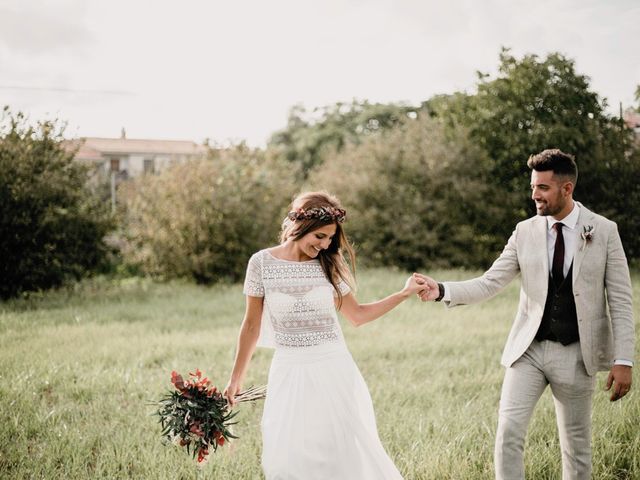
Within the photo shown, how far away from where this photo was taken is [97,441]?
5.22 metres

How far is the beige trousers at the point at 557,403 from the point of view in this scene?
12.1 feet

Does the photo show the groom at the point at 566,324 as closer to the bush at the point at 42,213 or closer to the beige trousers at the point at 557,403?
the beige trousers at the point at 557,403

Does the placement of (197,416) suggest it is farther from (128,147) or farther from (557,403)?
(128,147)

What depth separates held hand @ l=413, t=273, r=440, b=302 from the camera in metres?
4.52

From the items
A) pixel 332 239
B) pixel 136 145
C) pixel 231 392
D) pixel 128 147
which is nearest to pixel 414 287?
pixel 332 239

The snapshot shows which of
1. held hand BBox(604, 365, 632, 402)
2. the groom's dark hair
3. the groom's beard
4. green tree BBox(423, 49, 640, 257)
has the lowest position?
held hand BBox(604, 365, 632, 402)

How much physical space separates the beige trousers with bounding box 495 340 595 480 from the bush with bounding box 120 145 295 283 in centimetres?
1472

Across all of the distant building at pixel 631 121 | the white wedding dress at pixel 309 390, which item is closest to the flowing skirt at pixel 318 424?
the white wedding dress at pixel 309 390

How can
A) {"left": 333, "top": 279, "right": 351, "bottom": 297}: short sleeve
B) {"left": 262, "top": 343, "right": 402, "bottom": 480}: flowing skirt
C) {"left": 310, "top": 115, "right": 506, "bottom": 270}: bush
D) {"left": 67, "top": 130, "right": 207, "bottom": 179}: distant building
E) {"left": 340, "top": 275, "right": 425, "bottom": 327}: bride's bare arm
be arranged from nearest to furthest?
1. {"left": 262, "top": 343, "right": 402, "bottom": 480}: flowing skirt
2. {"left": 333, "top": 279, "right": 351, "bottom": 297}: short sleeve
3. {"left": 340, "top": 275, "right": 425, "bottom": 327}: bride's bare arm
4. {"left": 310, "top": 115, "right": 506, "bottom": 270}: bush
5. {"left": 67, "top": 130, "right": 207, "bottom": 179}: distant building

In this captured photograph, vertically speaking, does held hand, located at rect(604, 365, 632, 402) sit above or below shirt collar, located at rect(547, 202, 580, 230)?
below

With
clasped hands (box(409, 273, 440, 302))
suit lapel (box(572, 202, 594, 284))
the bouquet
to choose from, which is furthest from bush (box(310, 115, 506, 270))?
the bouquet

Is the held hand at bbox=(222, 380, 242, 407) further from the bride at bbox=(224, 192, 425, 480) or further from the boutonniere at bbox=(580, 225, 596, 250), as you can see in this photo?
the boutonniere at bbox=(580, 225, 596, 250)

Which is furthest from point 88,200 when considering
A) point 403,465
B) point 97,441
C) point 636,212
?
point 636,212

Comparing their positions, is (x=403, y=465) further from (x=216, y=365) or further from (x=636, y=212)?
(x=636, y=212)
